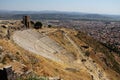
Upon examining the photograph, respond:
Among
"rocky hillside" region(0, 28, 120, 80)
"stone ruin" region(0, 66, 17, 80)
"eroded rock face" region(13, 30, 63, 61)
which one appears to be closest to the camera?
"stone ruin" region(0, 66, 17, 80)

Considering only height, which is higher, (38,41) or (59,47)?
(38,41)

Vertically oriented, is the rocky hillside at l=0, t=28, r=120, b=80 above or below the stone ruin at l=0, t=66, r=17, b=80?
below

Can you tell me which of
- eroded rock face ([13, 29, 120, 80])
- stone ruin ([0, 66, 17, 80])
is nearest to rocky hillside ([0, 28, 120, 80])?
eroded rock face ([13, 29, 120, 80])

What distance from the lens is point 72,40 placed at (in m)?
67.7

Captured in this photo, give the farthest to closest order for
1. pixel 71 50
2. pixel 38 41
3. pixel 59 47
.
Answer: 1. pixel 38 41
2. pixel 59 47
3. pixel 71 50

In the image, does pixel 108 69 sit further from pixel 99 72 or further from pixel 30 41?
pixel 30 41

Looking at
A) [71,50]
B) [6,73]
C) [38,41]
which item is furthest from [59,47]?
[6,73]

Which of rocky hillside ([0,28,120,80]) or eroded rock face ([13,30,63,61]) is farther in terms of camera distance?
eroded rock face ([13,30,63,61])

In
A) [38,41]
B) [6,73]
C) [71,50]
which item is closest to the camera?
[6,73]

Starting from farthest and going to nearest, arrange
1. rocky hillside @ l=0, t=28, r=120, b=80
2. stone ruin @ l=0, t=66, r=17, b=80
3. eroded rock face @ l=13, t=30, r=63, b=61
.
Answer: eroded rock face @ l=13, t=30, r=63, b=61 → rocky hillside @ l=0, t=28, r=120, b=80 → stone ruin @ l=0, t=66, r=17, b=80

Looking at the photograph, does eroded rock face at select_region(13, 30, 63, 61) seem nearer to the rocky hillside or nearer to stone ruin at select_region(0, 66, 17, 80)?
the rocky hillside

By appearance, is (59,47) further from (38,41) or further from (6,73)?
(6,73)

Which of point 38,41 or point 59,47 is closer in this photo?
point 59,47

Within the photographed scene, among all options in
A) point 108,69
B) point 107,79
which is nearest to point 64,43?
point 108,69
